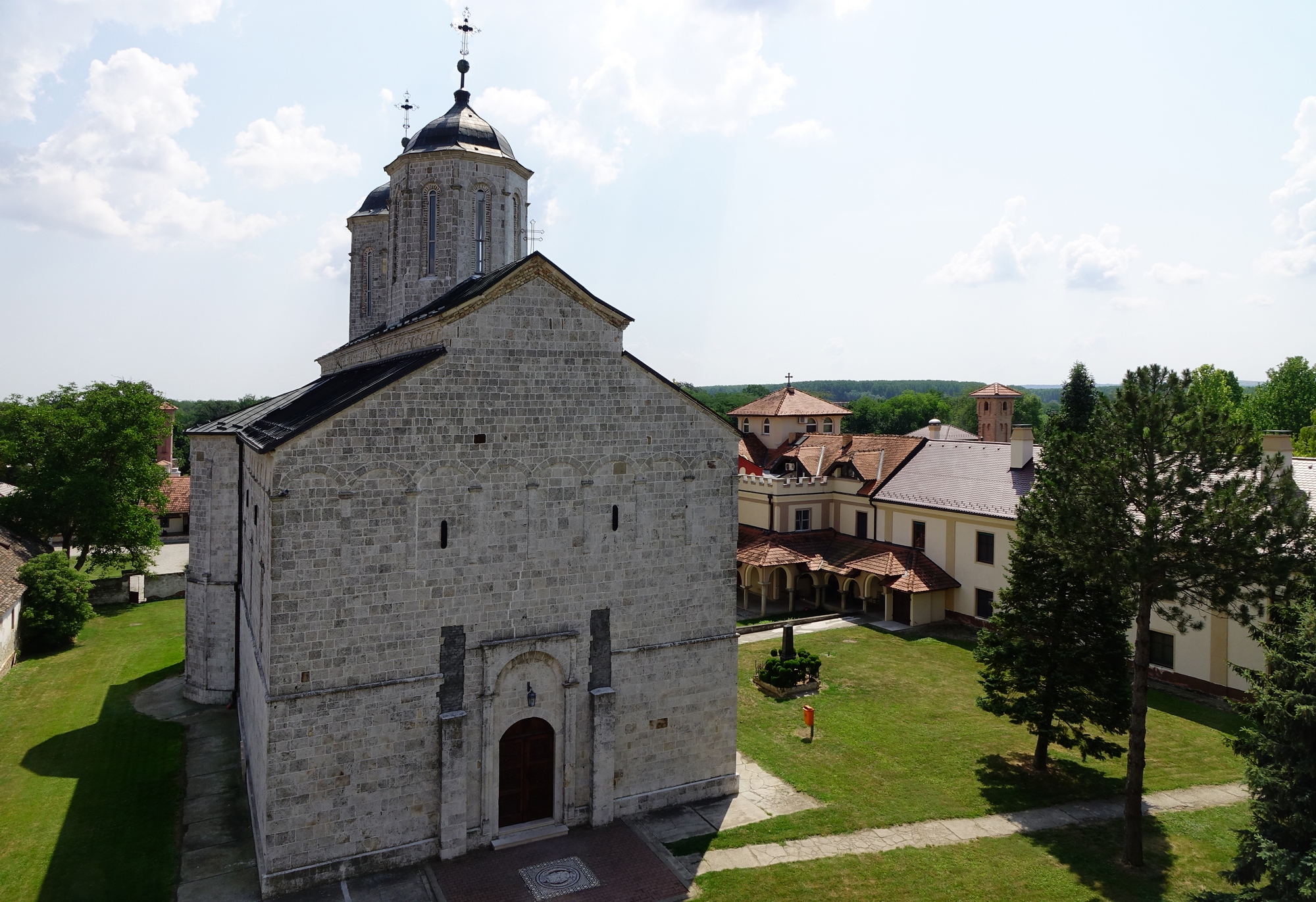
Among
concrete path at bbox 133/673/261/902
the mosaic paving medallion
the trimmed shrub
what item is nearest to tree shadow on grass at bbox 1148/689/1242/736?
the trimmed shrub

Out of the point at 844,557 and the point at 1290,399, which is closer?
the point at 844,557

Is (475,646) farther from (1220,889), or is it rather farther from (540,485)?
(1220,889)

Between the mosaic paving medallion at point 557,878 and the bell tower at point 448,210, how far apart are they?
1447cm

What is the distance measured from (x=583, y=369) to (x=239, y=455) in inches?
483

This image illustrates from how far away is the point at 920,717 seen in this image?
908 inches

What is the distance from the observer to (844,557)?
36.1m

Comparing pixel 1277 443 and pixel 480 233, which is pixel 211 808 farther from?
pixel 1277 443

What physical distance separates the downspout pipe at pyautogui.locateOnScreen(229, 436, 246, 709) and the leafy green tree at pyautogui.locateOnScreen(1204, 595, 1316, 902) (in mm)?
22746

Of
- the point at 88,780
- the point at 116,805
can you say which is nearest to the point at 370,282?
the point at 88,780

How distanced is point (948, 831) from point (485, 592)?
10.9 metres

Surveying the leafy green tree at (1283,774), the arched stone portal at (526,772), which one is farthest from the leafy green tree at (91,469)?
the leafy green tree at (1283,774)

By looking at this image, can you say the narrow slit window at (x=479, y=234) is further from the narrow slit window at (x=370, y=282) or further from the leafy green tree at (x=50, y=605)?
the leafy green tree at (x=50, y=605)

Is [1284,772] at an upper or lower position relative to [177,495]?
lower

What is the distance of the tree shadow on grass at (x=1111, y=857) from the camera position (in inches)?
576
